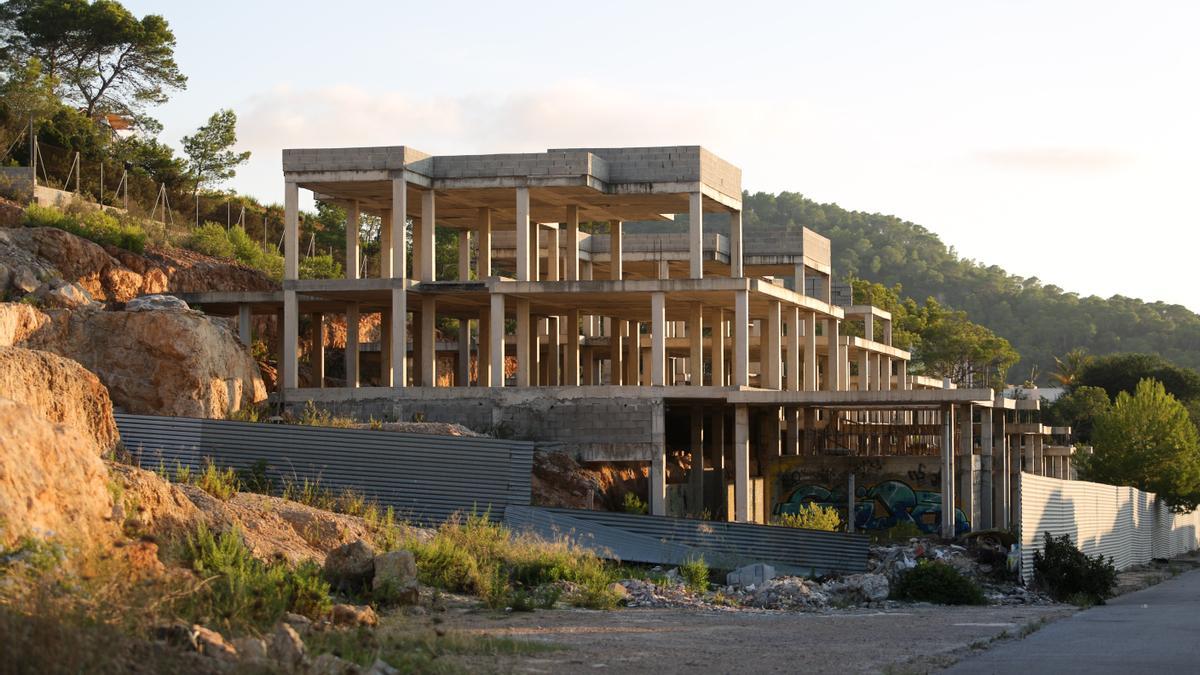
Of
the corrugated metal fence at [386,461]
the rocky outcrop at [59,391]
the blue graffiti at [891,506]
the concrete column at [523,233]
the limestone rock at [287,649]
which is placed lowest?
the blue graffiti at [891,506]

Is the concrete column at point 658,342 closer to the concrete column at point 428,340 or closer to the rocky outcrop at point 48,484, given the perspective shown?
the concrete column at point 428,340

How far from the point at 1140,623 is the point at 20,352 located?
16.0 metres

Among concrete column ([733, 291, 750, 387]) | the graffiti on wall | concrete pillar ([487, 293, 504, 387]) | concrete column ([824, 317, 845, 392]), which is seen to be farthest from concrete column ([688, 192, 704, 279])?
concrete column ([824, 317, 845, 392])

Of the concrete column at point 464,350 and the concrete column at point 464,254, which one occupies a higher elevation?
the concrete column at point 464,254

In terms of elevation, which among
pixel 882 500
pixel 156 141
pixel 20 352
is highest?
pixel 156 141

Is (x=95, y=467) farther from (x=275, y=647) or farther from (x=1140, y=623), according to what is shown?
(x=1140, y=623)

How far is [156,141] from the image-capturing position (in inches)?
3031

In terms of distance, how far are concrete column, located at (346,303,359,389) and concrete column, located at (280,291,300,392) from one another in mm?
4195

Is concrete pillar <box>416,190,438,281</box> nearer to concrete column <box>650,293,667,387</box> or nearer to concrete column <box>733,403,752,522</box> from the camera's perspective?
concrete column <box>650,293,667,387</box>

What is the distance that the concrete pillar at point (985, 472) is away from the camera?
153 feet

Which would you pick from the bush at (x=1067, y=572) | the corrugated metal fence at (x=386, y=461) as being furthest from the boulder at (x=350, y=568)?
the bush at (x=1067, y=572)

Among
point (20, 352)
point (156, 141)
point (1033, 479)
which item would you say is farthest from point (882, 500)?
point (156, 141)

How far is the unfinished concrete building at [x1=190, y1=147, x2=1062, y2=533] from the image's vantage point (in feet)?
150

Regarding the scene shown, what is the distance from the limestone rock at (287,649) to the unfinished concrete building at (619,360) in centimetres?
3216
